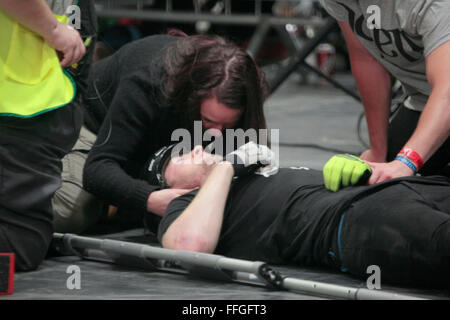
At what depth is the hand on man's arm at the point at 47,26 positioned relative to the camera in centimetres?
161

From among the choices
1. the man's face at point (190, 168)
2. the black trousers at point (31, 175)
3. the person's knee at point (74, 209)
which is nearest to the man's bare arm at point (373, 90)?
the man's face at point (190, 168)

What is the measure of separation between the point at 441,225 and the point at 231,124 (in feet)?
2.48

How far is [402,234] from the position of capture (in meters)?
1.60

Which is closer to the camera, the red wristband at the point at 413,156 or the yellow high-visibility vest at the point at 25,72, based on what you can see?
the yellow high-visibility vest at the point at 25,72

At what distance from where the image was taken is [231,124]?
7.09 ft

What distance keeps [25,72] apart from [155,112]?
563 millimetres

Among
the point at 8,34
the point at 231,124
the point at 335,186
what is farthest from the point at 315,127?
the point at 8,34

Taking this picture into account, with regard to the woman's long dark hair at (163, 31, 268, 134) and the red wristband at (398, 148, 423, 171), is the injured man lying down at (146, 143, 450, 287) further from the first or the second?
the woman's long dark hair at (163, 31, 268, 134)

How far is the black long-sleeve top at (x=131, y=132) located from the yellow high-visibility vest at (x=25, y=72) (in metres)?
0.41

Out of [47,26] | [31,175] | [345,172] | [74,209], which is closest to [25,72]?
[47,26]

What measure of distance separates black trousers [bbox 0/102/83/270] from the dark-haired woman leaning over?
0.29 m

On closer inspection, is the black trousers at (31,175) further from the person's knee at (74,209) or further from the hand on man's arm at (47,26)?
the person's knee at (74,209)
